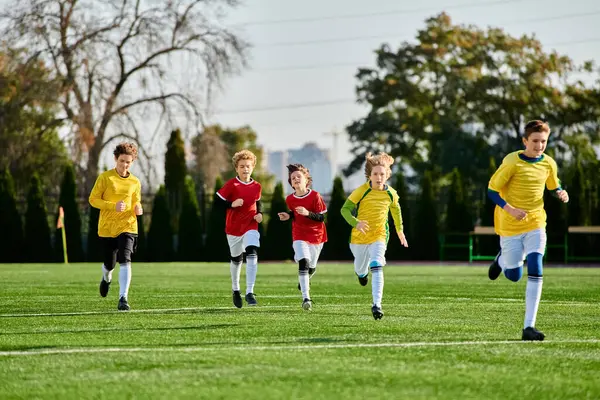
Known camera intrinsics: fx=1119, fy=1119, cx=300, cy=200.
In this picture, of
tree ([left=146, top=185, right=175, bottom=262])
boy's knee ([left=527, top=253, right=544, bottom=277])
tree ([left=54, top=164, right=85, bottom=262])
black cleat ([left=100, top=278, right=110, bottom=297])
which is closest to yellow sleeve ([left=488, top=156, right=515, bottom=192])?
boy's knee ([left=527, top=253, right=544, bottom=277])

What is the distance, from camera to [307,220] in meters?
13.2

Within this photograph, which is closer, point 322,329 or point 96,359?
point 96,359

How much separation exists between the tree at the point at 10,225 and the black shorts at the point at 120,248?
27180 mm

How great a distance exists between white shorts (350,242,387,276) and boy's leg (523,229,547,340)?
1.96 meters

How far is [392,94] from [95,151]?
18.2 meters

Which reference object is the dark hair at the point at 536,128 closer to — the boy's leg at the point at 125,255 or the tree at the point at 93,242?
the boy's leg at the point at 125,255

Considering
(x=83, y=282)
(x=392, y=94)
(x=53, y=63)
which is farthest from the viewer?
(x=392, y=94)

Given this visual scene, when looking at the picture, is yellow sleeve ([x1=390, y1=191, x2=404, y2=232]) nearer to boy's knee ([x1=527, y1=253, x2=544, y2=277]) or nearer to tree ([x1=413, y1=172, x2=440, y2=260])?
boy's knee ([x1=527, y1=253, x2=544, y2=277])

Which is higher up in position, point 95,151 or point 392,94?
point 392,94

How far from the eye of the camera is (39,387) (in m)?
6.34

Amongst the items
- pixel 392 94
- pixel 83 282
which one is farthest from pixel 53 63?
pixel 83 282

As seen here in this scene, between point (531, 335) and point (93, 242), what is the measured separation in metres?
32.3

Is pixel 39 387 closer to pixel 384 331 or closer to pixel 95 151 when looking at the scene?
pixel 384 331

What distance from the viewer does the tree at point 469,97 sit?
179 ft
